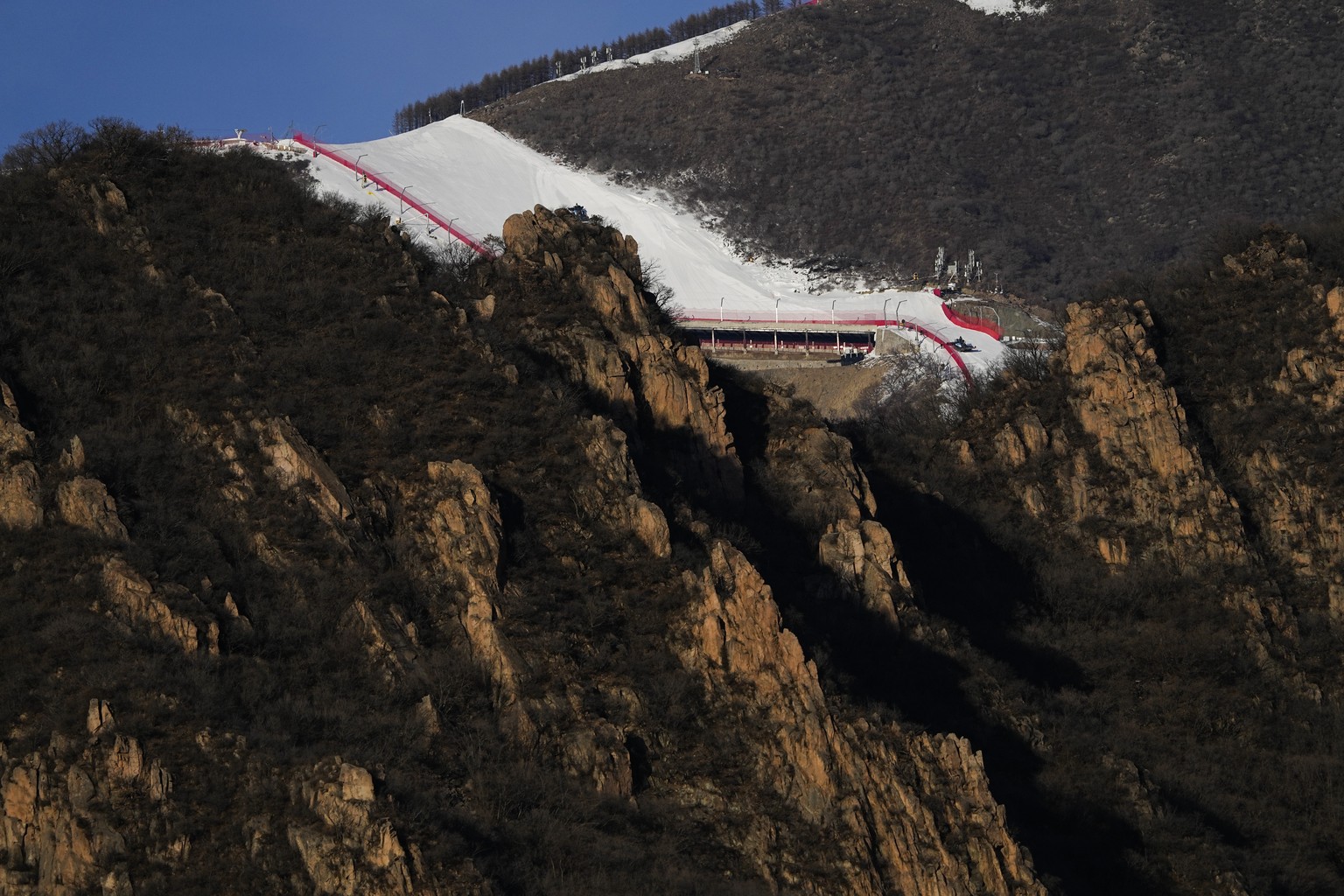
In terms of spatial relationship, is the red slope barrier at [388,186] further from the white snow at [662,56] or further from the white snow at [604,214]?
the white snow at [662,56]

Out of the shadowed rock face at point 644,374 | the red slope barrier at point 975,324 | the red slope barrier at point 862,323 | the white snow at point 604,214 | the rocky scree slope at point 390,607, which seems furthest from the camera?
the white snow at point 604,214

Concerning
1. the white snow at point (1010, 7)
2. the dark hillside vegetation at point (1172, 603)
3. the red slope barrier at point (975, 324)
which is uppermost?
the white snow at point (1010, 7)

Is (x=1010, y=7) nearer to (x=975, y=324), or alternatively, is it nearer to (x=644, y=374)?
(x=975, y=324)

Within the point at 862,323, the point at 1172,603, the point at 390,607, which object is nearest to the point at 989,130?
the point at 862,323

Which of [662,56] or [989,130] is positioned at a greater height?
[662,56]

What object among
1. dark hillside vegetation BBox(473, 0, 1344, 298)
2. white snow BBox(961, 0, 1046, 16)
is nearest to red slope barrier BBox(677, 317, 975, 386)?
dark hillside vegetation BBox(473, 0, 1344, 298)

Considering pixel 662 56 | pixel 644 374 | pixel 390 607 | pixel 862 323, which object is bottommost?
pixel 862 323

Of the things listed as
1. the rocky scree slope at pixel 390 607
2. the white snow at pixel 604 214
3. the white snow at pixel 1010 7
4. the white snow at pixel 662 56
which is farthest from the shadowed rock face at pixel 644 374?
the white snow at pixel 1010 7
